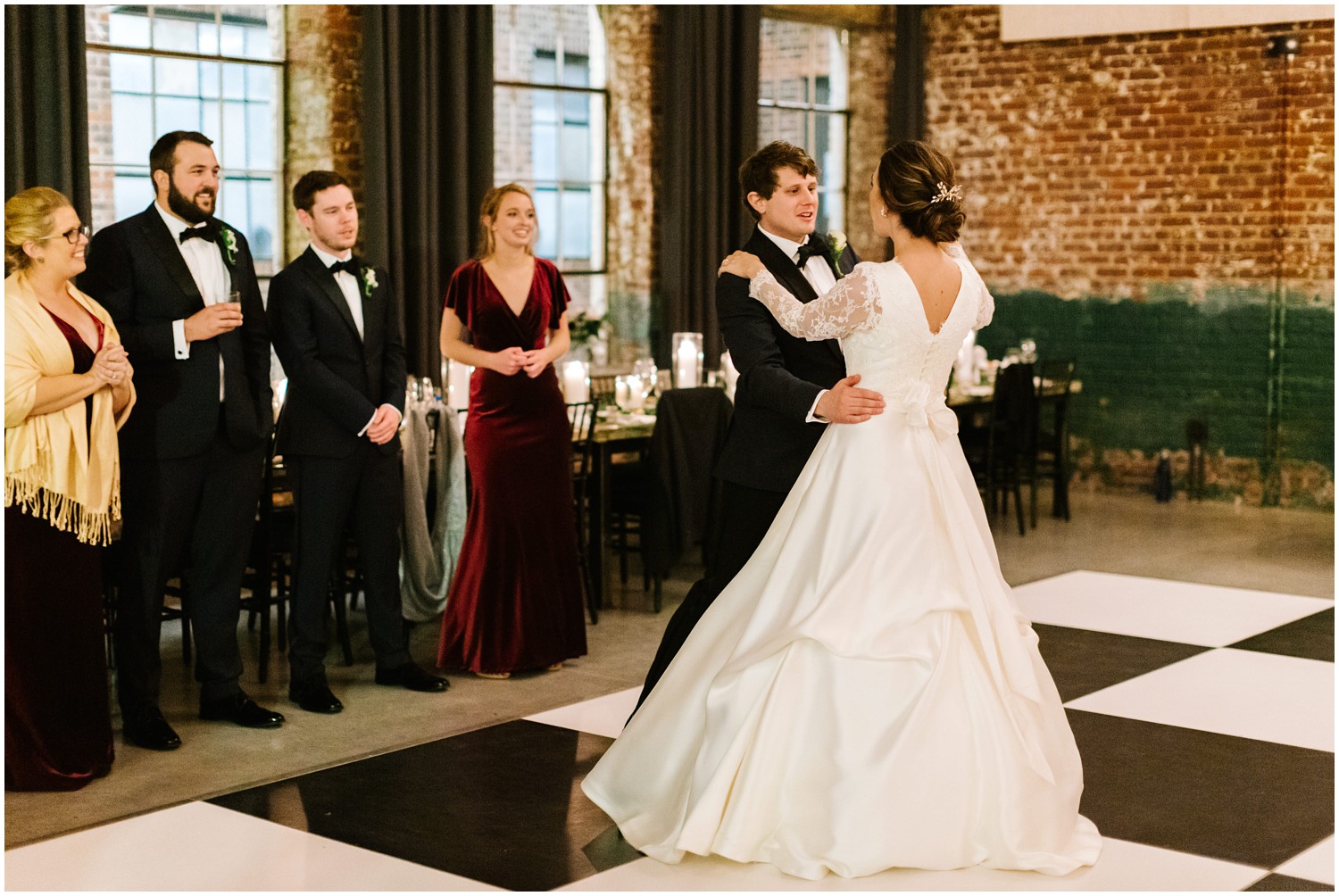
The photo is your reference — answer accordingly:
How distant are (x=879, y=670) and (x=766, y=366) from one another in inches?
32.6

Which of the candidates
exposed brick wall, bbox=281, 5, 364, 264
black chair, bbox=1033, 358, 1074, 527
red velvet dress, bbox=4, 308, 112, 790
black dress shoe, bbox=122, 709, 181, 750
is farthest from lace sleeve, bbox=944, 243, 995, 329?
black chair, bbox=1033, 358, 1074, 527

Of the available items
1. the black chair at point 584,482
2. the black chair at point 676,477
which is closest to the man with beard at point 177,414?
the black chair at point 584,482

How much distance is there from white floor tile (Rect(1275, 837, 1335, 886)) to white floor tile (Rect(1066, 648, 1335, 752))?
36.3 inches

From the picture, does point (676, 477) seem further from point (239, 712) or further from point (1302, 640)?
point (1302, 640)

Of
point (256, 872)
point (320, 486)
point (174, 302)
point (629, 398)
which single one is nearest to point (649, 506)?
point (629, 398)

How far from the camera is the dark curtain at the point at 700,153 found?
947 cm

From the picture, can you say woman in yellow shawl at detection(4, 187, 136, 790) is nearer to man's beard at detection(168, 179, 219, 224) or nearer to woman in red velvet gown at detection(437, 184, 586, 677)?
man's beard at detection(168, 179, 219, 224)

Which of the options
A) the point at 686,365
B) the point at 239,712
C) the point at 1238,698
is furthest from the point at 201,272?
the point at 1238,698

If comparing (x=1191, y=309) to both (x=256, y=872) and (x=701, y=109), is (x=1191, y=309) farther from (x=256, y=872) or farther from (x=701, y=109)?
(x=256, y=872)

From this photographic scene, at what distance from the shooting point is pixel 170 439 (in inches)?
180

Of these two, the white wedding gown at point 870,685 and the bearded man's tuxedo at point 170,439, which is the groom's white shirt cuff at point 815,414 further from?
the bearded man's tuxedo at point 170,439

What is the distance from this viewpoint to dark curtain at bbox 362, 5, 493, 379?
26.0 ft

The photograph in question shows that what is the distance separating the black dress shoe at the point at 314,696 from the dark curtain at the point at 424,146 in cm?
324

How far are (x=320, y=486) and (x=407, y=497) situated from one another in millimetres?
992
